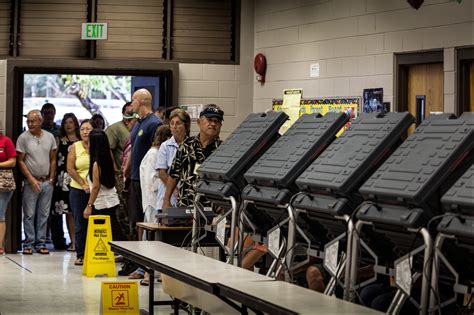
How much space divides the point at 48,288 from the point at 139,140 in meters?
1.61

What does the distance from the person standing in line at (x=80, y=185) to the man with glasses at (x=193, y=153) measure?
272 centimetres

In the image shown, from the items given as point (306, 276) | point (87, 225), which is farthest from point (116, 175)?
point (306, 276)

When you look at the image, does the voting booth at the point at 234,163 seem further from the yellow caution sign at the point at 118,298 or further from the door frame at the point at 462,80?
the door frame at the point at 462,80

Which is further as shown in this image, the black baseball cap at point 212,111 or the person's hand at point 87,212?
the person's hand at point 87,212

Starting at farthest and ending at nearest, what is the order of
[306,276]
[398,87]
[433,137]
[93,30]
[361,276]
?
[93,30] → [398,87] → [306,276] → [361,276] → [433,137]

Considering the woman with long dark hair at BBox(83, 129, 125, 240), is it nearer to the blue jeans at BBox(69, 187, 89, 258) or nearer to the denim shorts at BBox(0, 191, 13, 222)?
the blue jeans at BBox(69, 187, 89, 258)

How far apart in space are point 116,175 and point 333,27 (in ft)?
9.05

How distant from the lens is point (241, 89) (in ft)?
38.2

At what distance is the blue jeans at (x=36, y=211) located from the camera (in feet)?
37.4

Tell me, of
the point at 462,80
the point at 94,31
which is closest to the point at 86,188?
the point at 94,31

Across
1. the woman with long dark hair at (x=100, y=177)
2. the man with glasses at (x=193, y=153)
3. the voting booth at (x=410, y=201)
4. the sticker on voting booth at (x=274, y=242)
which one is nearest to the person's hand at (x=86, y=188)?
the woman with long dark hair at (x=100, y=177)

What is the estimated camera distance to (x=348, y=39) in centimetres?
995

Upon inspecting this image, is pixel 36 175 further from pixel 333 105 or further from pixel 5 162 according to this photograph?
pixel 333 105

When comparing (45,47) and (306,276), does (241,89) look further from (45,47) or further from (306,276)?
(306,276)
